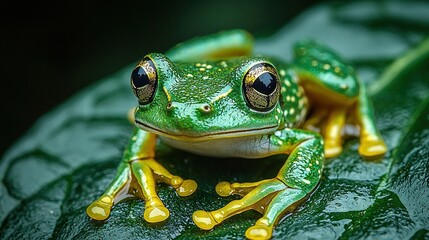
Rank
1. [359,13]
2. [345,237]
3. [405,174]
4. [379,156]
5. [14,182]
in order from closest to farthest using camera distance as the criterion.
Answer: [345,237] < [405,174] < [379,156] < [14,182] < [359,13]

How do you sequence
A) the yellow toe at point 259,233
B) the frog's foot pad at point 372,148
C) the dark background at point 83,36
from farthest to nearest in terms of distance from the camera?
the dark background at point 83,36 → the frog's foot pad at point 372,148 → the yellow toe at point 259,233

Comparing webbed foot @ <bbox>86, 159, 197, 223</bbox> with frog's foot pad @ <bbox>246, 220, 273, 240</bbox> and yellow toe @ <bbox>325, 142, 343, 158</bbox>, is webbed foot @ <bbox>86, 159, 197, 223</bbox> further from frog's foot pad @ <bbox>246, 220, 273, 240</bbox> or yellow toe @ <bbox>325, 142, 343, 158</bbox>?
yellow toe @ <bbox>325, 142, 343, 158</bbox>

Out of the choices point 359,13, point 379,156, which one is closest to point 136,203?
point 379,156

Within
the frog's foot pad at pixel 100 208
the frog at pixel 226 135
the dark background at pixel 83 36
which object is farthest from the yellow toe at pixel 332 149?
the dark background at pixel 83 36

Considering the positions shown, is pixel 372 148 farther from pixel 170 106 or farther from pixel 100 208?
pixel 100 208

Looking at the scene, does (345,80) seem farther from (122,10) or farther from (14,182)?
(122,10)

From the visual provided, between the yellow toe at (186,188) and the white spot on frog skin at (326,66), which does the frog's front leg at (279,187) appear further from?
the white spot on frog skin at (326,66)
